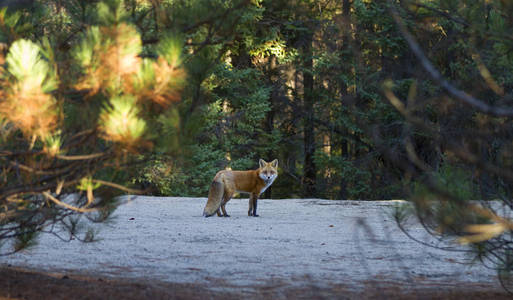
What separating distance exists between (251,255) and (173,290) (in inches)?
93.8

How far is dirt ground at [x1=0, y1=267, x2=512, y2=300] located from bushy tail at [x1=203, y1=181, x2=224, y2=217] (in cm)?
597

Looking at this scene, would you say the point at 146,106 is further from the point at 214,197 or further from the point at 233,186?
the point at 233,186

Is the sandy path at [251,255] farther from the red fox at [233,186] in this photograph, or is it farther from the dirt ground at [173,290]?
the red fox at [233,186]

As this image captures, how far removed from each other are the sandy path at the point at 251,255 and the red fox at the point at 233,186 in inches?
14.9

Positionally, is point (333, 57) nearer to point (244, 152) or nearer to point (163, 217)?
point (244, 152)

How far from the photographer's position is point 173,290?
17.1 feet

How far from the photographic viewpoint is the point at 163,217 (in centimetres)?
1197

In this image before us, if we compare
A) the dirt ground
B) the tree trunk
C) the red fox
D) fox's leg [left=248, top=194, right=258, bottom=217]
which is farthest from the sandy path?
the tree trunk

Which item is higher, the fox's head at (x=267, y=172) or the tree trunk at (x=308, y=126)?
the tree trunk at (x=308, y=126)

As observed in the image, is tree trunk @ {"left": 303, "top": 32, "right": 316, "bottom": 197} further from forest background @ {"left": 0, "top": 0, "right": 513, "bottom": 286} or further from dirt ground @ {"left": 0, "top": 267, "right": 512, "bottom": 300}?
forest background @ {"left": 0, "top": 0, "right": 513, "bottom": 286}

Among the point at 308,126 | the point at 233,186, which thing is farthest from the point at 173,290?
the point at 308,126

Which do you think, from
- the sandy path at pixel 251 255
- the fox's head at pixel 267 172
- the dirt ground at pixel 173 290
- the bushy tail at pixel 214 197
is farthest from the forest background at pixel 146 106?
the fox's head at pixel 267 172

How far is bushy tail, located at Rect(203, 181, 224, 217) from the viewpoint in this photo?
38.5 ft

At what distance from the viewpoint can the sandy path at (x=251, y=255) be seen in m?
6.14
